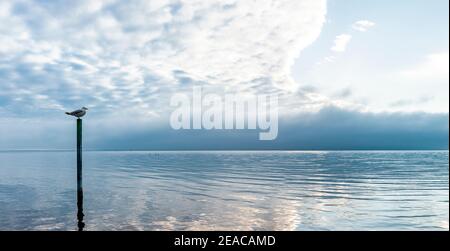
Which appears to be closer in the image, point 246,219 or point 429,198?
point 246,219

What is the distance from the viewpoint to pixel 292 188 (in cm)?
3338

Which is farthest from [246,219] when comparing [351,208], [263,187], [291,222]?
[263,187]

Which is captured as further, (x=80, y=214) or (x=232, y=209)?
(x=232, y=209)

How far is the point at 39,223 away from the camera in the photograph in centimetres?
1853
